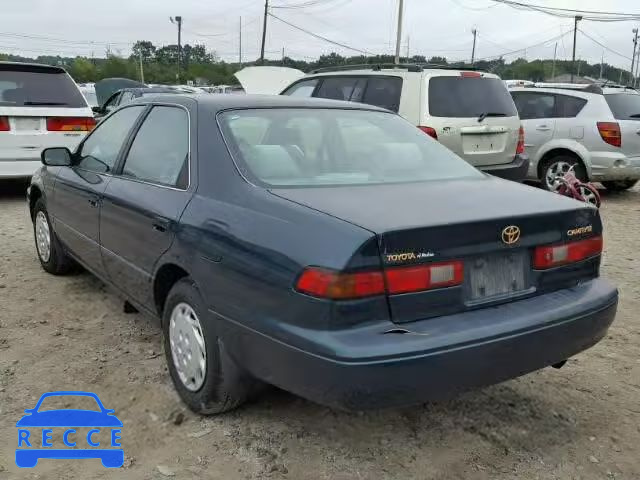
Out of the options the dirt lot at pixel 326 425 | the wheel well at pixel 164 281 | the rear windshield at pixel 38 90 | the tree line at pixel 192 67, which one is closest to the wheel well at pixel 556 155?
the dirt lot at pixel 326 425

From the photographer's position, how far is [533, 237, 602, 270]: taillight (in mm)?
2779

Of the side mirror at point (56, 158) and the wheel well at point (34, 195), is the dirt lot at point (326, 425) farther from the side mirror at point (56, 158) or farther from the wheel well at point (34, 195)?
the wheel well at point (34, 195)

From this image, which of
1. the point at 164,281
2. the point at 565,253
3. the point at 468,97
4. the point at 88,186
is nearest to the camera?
the point at 565,253

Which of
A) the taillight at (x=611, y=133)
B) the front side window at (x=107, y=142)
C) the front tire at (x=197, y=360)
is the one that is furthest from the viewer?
the taillight at (x=611, y=133)

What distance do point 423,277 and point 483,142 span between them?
5668mm

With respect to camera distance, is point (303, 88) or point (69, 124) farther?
point (303, 88)

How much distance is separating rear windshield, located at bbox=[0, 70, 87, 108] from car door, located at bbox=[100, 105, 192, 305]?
5150 mm

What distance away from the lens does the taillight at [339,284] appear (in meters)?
2.32

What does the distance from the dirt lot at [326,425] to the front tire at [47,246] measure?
0.98 meters

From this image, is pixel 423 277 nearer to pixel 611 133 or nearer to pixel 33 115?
pixel 33 115

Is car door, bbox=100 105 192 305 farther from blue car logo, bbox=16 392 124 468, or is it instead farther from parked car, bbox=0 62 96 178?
parked car, bbox=0 62 96 178

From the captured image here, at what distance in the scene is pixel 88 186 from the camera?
4195 mm

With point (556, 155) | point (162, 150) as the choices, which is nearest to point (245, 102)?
point (162, 150)

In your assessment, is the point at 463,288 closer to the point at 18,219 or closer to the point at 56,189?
the point at 56,189
